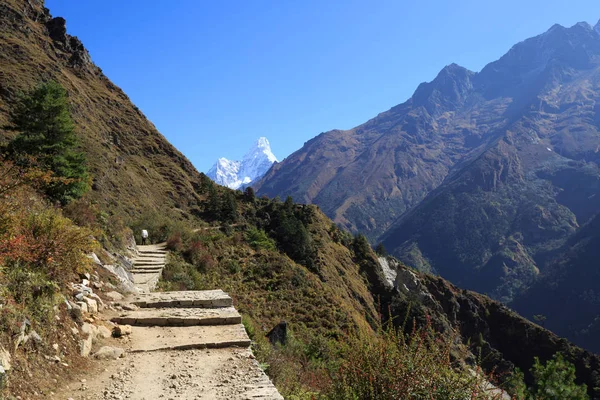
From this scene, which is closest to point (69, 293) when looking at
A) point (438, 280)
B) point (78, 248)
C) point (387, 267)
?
point (78, 248)

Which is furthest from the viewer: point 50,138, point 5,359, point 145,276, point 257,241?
point 257,241

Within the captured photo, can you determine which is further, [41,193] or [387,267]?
[387,267]

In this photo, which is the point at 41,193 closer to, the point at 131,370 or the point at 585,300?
the point at 131,370

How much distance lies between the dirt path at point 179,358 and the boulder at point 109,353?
0.10 metres

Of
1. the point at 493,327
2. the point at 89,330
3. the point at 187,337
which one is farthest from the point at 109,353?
the point at 493,327

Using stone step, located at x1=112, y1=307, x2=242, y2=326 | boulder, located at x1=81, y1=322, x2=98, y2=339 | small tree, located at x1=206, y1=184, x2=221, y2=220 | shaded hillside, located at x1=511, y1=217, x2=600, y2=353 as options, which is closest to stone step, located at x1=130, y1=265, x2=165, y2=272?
stone step, located at x1=112, y1=307, x2=242, y2=326

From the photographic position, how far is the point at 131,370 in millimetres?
5410

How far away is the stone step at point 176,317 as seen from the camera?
7.27 meters

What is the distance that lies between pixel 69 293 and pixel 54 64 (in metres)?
38.6

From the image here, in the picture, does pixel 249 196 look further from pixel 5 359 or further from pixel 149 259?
pixel 5 359

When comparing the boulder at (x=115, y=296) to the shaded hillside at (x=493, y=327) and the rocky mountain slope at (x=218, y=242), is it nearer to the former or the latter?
the rocky mountain slope at (x=218, y=242)

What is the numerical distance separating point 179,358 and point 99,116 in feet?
122

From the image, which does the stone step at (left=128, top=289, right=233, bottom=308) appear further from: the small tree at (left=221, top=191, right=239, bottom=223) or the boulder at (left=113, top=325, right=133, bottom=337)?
the small tree at (left=221, top=191, right=239, bottom=223)

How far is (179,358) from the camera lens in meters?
6.03
